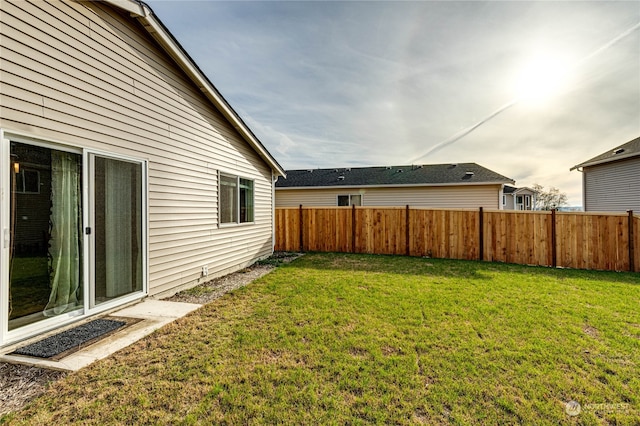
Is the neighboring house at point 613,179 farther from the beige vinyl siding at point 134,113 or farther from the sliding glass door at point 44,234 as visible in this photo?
the sliding glass door at point 44,234

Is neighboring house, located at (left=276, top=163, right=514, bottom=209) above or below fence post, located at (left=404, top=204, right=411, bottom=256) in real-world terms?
above

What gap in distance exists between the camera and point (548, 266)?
25.4 ft

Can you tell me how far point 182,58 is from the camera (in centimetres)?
502

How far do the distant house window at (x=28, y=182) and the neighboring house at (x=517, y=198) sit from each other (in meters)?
25.3

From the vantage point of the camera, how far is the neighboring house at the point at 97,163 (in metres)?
2.85

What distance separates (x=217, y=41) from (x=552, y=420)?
32.2ft

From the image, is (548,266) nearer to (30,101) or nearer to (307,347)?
(307,347)

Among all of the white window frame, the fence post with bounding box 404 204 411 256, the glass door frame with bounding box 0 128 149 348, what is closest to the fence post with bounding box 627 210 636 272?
the fence post with bounding box 404 204 411 256

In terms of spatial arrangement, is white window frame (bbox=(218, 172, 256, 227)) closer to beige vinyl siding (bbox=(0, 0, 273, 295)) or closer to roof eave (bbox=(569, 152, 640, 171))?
beige vinyl siding (bbox=(0, 0, 273, 295))

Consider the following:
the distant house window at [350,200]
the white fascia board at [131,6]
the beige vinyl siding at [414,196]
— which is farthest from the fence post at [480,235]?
the white fascia board at [131,6]

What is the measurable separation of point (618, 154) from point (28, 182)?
18.3 metres

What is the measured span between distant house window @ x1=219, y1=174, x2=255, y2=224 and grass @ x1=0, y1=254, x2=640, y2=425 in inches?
100

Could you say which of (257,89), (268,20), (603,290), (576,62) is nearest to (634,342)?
(603,290)

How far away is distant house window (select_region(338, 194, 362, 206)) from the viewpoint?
1501 cm
